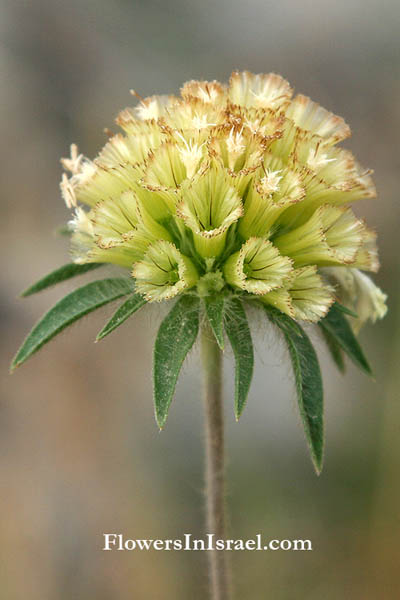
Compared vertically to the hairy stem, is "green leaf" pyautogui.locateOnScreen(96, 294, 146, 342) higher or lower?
higher

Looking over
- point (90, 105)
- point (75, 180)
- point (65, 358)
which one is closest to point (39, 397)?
point (65, 358)

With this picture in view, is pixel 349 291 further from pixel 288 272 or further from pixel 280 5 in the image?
pixel 280 5

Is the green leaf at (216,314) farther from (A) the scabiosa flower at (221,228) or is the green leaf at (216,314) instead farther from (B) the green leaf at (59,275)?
(B) the green leaf at (59,275)

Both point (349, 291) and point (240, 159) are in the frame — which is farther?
point (349, 291)

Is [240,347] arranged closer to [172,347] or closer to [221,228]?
[172,347]

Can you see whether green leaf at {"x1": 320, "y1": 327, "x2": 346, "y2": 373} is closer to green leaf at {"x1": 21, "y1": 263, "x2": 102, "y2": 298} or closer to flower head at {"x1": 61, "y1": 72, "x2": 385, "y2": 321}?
flower head at {"x1": 61, "y1": 72, "x2": 385, "y2": 321}

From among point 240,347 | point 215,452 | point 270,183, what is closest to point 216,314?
point 240,347

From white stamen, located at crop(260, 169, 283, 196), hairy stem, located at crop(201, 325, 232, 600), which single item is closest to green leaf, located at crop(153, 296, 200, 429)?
hairy stem, located at crop(201, 325, 232, 600)
